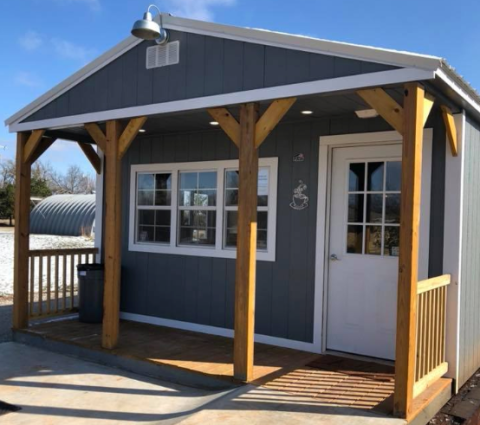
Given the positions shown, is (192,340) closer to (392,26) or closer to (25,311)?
(25,311)

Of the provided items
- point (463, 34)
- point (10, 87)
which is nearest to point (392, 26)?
point (463, 34)

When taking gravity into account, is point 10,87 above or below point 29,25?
above

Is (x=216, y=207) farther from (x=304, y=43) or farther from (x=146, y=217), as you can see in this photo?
(x=304, y=43)

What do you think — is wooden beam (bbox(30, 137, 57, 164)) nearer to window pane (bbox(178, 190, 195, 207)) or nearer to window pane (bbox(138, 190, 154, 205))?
window pane (bbox(138, 190, 154, 205))

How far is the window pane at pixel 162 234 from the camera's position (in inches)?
261

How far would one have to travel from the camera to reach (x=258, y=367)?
461cm

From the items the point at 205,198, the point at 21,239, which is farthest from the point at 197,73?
the point at 21,239

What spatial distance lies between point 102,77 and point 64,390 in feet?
10.5

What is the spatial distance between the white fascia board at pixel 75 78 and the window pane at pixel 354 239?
292cm

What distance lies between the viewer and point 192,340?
5.68 m

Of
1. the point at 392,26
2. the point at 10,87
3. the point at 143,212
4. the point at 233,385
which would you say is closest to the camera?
the point at 233,385

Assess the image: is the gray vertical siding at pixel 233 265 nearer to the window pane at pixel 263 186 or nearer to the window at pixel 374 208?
the window pane at pixel 263 186

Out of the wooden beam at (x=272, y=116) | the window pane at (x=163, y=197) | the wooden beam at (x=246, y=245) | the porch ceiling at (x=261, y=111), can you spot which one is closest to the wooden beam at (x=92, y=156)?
the porch ceiling at (x=261, y=111)

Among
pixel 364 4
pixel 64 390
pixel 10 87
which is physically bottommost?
pixel 64 390
